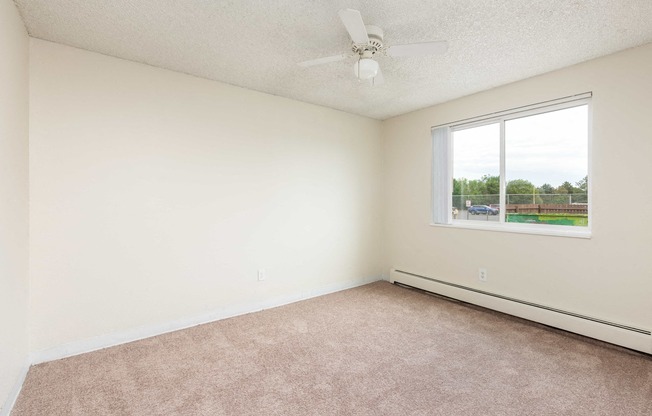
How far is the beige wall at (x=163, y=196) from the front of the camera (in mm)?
2342

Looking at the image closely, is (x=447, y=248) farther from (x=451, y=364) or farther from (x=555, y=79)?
(x=555, y=79)

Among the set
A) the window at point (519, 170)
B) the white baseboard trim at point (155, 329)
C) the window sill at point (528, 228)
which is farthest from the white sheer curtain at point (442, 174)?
the white baseboard trim at point (155, 329)

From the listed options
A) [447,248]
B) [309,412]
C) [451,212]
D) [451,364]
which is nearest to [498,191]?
[451,212]

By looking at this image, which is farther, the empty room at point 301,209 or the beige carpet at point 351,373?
the empty room at point 301,209

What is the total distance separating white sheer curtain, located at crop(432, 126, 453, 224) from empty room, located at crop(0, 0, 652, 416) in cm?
3

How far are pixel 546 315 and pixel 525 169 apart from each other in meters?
1.45

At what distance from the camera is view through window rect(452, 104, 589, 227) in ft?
9.48

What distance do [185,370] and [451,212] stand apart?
3289 millimetres

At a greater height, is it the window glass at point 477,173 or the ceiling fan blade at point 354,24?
the ceiling fan blade at point 354,24

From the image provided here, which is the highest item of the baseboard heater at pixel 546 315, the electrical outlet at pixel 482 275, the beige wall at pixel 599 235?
the beige wall at pixel 599 235

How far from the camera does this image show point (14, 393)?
6.07 ft

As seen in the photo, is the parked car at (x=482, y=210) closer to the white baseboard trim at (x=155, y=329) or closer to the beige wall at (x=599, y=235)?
the beige wall at (x=599, y=235)

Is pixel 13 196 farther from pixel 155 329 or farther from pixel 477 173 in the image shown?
pixel 477 173

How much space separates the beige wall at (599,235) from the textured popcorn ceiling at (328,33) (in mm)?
204
